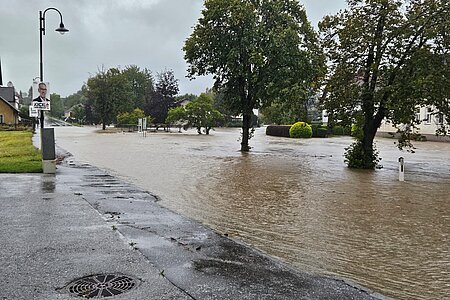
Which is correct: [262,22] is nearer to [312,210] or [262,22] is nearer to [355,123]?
[355,123]

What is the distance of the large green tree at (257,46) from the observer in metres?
25.2

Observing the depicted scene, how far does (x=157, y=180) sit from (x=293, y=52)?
13.9m

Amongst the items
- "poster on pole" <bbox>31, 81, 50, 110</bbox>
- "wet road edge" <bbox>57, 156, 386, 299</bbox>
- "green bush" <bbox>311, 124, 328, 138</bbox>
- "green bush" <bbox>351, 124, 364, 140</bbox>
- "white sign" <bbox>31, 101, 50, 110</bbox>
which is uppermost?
"poster on pole" <bbox>31, 81, 50, 110</bbox>

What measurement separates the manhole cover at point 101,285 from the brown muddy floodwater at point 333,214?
2317 millimetres

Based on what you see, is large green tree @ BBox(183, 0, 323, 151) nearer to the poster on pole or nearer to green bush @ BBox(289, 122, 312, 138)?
the poster on pole

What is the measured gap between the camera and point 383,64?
17.8 meters

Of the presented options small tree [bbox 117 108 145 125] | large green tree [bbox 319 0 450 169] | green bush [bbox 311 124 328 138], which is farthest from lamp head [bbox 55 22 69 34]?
small tree [bbox 117 108 145 125]

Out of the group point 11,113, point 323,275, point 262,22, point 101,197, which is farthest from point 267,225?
point 11,113

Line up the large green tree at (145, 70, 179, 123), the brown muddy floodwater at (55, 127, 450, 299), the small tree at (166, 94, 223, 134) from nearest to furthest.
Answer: the brown muddy floodwater at (55, 127, 450, 299) < the small tree at (166, 94, 223, 134) < the large green tree at (145, 70, 179, 123)

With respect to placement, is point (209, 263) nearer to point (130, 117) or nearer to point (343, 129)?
point (343, 129)

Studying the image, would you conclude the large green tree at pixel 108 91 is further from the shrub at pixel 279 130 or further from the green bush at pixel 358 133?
the green bush at pixel 358 133

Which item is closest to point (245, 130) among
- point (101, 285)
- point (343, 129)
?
point (343, 129)

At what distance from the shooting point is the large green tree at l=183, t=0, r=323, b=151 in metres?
25.2

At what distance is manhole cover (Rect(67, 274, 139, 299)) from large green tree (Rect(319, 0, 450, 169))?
13.5 m
